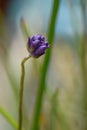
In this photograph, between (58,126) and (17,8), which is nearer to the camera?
(58,126)

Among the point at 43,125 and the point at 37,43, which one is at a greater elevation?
the point at 37,43

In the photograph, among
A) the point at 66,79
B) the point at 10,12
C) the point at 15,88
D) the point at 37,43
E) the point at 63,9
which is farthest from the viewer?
the point at 10,12

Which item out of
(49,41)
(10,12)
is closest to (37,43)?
(49,41)

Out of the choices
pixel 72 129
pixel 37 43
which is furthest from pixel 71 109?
pixel 37 43

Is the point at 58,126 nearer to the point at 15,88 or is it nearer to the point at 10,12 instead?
the point at 15,88

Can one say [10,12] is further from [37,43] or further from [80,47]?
[37,43]

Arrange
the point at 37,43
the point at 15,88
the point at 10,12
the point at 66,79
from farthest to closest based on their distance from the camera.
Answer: the point at 10,12 → the point at 66,79 → the point at 15,88 → the point at 37,43
